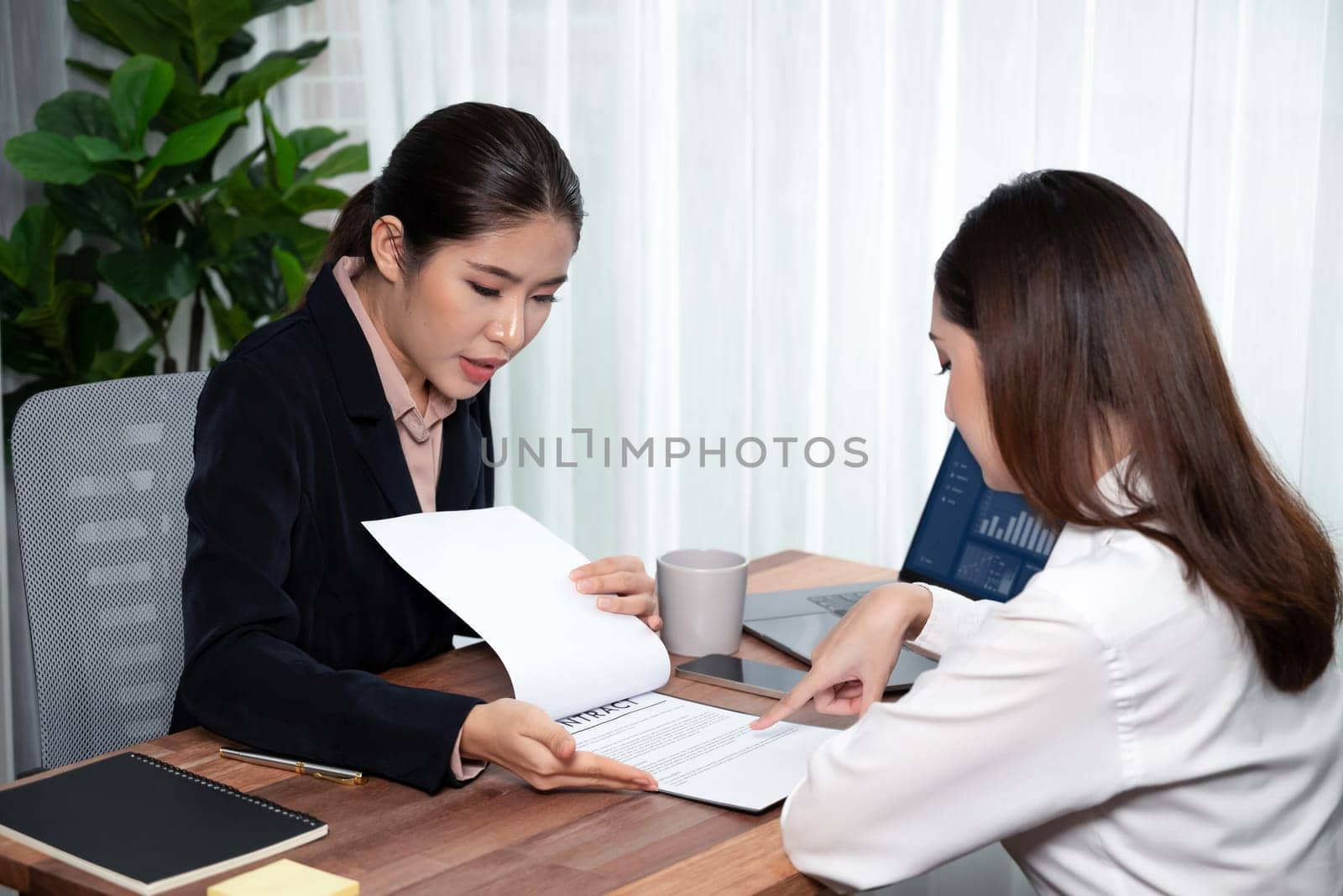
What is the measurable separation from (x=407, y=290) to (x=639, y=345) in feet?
4.26

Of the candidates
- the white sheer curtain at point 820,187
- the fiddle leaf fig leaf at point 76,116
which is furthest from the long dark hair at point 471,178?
the fiddle leaf fig leaf at point 76,116

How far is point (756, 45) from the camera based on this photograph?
249cm

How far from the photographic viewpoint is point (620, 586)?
1.30m

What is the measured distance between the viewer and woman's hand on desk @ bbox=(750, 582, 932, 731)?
3.75 ft

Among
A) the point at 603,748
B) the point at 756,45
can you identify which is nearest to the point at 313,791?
the point at 603,748

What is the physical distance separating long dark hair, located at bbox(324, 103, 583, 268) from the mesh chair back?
1.27ft

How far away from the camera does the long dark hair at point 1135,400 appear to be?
904mm

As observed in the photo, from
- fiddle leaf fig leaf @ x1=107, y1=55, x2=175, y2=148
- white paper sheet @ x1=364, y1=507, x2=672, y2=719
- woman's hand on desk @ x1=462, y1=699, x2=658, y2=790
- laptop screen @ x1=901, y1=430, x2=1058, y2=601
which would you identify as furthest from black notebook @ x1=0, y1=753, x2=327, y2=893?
fiddle leaf fig leaf @ x1=107, y1=55, x2=175, y2=148

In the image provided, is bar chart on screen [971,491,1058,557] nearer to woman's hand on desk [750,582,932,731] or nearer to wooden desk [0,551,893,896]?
woman's hand on desk [750,582,932,731]

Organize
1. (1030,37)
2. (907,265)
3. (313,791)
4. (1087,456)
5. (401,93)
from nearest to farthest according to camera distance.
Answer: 1. (1087,456)
2. (313,791)
3. (1030,37)
4. (907,265)
5. (401,93)

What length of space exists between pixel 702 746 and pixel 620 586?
224 millimetres

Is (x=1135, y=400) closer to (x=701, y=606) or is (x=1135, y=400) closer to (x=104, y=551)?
(x=701, y=606)


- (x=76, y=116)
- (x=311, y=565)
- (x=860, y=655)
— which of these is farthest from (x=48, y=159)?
(x=860, y=655)

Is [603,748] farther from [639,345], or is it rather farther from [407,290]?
[639,345]
